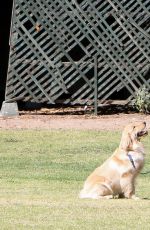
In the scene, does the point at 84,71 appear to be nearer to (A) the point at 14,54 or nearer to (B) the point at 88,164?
(A) the point at 14,54

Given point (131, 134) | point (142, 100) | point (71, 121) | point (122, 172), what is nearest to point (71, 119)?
point (71, 121)

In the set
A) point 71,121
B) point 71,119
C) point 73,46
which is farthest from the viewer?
point 73,46

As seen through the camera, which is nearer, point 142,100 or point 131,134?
point 131,134

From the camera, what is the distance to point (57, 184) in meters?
12.7

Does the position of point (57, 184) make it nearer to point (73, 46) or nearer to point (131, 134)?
point (131, 134)

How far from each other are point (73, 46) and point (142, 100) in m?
1.95

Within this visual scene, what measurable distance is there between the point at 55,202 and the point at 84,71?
10377mm

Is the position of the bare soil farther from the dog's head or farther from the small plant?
the dog's head

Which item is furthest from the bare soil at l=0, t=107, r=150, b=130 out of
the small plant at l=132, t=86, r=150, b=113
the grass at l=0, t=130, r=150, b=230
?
the grass at l=0, t=130, r=150, b=230

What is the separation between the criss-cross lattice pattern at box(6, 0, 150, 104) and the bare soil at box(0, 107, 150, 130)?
38 centimetres

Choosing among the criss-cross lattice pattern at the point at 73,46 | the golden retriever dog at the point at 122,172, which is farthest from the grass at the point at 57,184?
the criss-cross lattice pattern at the point at 73,46

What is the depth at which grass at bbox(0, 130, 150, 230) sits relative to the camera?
9180 mm

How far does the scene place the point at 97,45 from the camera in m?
20.8

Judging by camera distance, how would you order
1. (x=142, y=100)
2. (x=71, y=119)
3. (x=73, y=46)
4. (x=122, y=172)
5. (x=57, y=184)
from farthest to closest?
(x=73, y=46) → (x=142, y=100) → (x=71, y=119) → (x=57, y=184) → (x=122, y=172)
